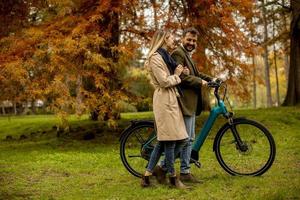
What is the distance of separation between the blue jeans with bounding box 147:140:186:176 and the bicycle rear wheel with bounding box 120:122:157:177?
1.19 feet

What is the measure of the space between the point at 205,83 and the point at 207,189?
4.09 feet

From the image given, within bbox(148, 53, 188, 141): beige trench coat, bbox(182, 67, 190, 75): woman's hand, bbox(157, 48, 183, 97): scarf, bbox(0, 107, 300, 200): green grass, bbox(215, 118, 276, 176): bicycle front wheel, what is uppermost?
bbox(157, 48, 183, 97): scarf

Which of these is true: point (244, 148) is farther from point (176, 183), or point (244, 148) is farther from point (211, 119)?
point (176, 183)

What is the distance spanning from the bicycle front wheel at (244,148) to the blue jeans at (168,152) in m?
0.65

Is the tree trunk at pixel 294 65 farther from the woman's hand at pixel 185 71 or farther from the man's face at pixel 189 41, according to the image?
the woman's hand at pixel 185 71

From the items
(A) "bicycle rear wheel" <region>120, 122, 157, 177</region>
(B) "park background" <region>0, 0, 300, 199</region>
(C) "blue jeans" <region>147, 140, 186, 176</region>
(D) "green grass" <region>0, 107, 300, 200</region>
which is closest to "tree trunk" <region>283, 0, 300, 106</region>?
(B) "park background" <region>0, 0, 300, 199</region>

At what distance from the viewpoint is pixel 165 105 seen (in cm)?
572

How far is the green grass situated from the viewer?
18.4 ft

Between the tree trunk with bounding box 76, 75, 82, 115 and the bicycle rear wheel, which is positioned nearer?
the bicycle rear wheel

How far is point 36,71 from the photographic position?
9.70 metres

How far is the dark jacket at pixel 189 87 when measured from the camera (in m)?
5.97

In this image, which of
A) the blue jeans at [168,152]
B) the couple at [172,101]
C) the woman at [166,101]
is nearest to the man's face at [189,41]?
the couple at [172,101]

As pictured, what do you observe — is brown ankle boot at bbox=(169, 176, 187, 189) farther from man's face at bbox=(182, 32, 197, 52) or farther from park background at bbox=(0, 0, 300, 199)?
man's face at bbox=(182, 32, 197, 52)

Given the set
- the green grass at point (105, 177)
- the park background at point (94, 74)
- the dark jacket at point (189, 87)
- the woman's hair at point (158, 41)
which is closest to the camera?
the green grass at point (105, 177)
